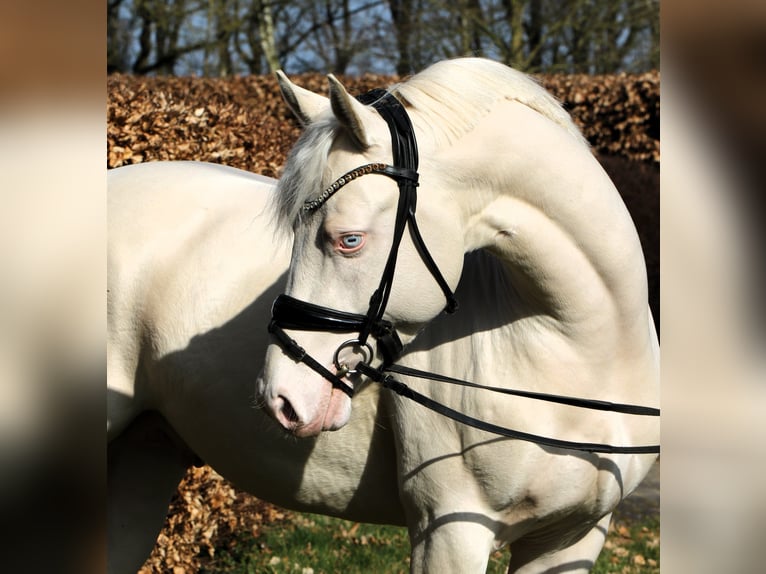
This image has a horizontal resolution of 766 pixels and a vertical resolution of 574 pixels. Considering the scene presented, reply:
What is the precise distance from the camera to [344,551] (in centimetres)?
502

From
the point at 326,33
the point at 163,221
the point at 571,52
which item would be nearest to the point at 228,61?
the point at 326,33

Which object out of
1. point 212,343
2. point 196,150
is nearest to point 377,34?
point 196,150

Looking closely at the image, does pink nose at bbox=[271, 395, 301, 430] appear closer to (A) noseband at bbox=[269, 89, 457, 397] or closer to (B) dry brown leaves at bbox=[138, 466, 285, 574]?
(A) noseband at bbox=[269, 89, 457, 397]

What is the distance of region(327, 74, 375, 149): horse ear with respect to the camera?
6.13 feet

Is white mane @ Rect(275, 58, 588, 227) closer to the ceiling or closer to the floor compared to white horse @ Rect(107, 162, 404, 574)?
closer to the ceiling

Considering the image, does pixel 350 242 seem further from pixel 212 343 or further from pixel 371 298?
pixel 212 343

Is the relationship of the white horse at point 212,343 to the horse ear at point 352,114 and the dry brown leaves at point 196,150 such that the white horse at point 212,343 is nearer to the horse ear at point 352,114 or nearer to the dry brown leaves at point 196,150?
the horse ear at point 352,114

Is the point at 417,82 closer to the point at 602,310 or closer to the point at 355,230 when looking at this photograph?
the point at 355,230

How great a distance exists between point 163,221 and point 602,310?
1678 mm

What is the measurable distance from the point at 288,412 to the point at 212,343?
92 centimetres

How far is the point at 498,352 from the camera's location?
2268mm

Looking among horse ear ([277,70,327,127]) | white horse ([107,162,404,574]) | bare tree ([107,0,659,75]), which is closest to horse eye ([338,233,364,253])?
horse ear ([277,70,327,127])

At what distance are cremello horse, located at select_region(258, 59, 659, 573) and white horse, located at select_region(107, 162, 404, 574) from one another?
0.32 metres
